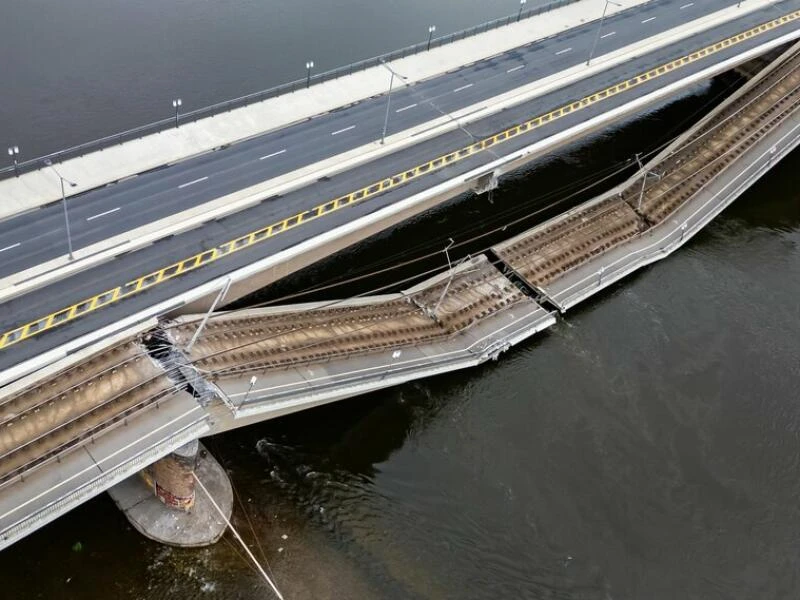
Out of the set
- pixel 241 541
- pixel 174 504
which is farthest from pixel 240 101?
pixel 241 541

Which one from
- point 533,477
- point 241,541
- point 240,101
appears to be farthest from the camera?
point 240,101

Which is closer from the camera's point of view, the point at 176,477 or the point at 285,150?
the point at 176,477

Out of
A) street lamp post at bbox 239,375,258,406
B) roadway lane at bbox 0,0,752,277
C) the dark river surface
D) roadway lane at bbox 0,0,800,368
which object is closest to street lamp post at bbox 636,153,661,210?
the dark river surface

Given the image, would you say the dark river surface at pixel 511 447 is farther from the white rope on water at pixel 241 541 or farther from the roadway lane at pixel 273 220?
the roadway lane at pixel 273 220

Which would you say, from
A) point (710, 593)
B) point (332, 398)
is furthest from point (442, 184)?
point (710, 593)

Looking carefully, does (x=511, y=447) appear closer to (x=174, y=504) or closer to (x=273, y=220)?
(x=174, y=504)

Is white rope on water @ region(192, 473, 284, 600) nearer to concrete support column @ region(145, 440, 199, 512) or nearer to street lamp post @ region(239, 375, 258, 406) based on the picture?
concrete support column @ region(145, 440, 199, 512)

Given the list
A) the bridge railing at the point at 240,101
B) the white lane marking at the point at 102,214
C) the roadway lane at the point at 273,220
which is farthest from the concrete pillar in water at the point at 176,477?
the bridge railing at the point at 240,101
